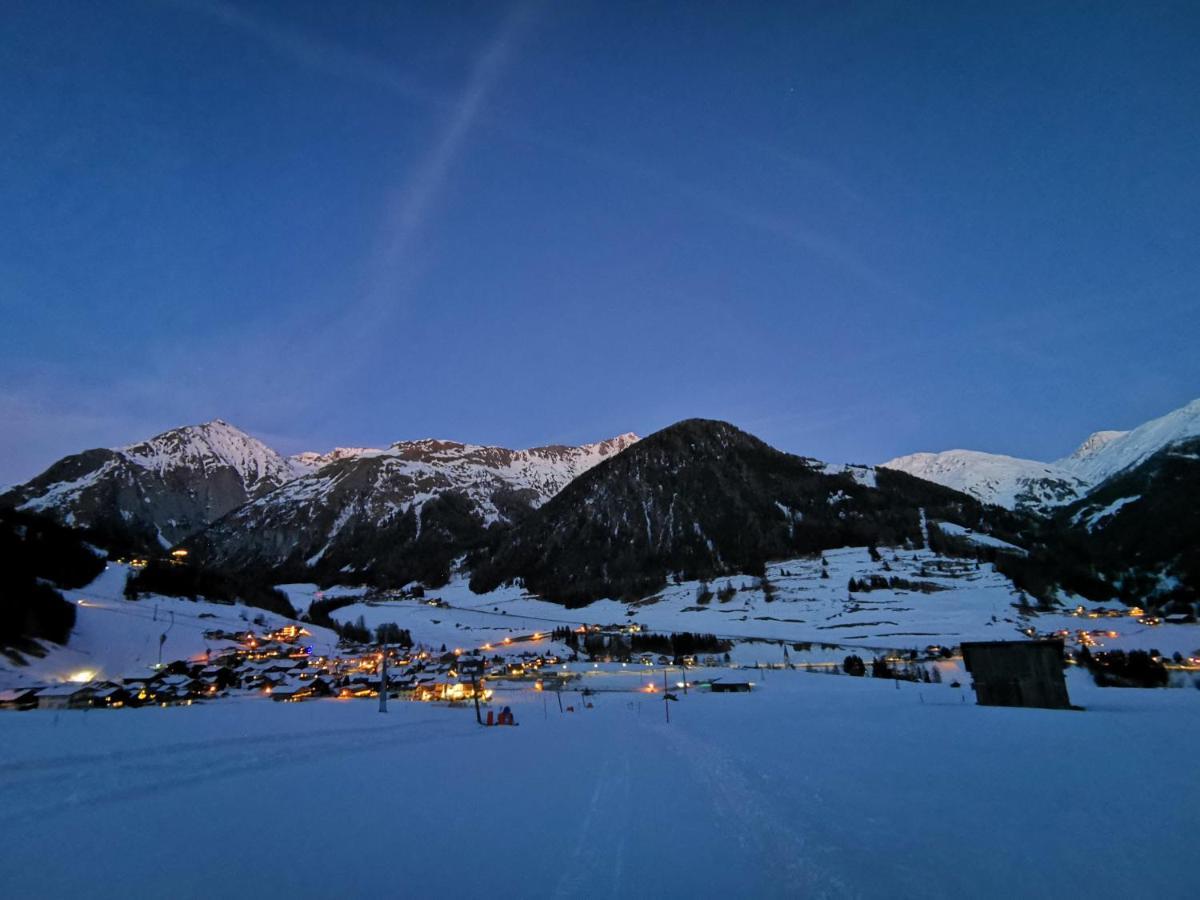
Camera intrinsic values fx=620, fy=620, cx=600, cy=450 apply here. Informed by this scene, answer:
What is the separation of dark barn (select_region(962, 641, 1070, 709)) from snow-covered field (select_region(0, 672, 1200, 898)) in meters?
9.19

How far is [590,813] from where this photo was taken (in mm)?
13477

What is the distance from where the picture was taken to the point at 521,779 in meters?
18.1

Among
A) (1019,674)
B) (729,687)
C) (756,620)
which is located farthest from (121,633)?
(756,620)

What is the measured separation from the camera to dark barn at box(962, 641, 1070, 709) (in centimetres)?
3625

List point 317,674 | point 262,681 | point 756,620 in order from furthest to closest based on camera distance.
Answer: point 756,620, point 317,674, point 262,681

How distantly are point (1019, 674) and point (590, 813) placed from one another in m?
35.3

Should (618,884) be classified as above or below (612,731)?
above

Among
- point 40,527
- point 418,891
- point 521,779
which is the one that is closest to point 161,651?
point 40,527

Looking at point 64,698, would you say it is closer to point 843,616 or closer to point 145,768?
point 145,768

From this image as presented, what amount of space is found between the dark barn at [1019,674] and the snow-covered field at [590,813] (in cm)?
919

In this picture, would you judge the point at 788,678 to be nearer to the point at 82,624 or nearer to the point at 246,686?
the point at 246,686

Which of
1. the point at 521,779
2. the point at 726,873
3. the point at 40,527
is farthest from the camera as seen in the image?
the point at 40,527

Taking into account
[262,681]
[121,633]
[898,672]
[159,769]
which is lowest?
[898,672]

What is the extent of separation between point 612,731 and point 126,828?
2679cm
